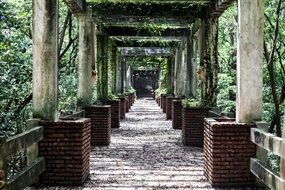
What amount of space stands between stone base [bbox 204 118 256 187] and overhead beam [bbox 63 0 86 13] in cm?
483

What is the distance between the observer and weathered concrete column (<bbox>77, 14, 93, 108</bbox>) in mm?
12255

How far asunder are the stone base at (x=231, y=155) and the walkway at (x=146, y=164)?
0.36 metres

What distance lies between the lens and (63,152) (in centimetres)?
757

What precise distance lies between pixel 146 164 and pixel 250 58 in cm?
349

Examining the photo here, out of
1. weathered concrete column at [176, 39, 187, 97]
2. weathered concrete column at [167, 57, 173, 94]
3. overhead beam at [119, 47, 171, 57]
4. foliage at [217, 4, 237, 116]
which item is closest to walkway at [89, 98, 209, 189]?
foliage at [217, 4, 237, 116]

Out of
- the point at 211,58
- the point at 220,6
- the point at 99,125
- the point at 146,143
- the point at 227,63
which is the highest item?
the point at 220,6

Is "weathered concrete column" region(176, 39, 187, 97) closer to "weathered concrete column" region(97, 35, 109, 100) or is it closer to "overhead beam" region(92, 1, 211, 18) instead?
"weathered concrete column" region(97, 35, 109, 100)

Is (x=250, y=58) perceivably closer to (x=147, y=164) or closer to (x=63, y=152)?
(x=147, y=164)

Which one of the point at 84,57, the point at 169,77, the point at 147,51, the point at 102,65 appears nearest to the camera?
the point at 84,57

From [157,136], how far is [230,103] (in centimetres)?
426

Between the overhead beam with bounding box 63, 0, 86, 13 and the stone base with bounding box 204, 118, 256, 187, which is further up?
the overhead beam with bounding box 63, 0, 86, 13

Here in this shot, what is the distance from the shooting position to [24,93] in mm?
11734

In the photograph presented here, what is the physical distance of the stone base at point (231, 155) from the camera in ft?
24.6

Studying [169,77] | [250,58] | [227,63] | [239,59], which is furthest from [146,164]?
[169,77]
